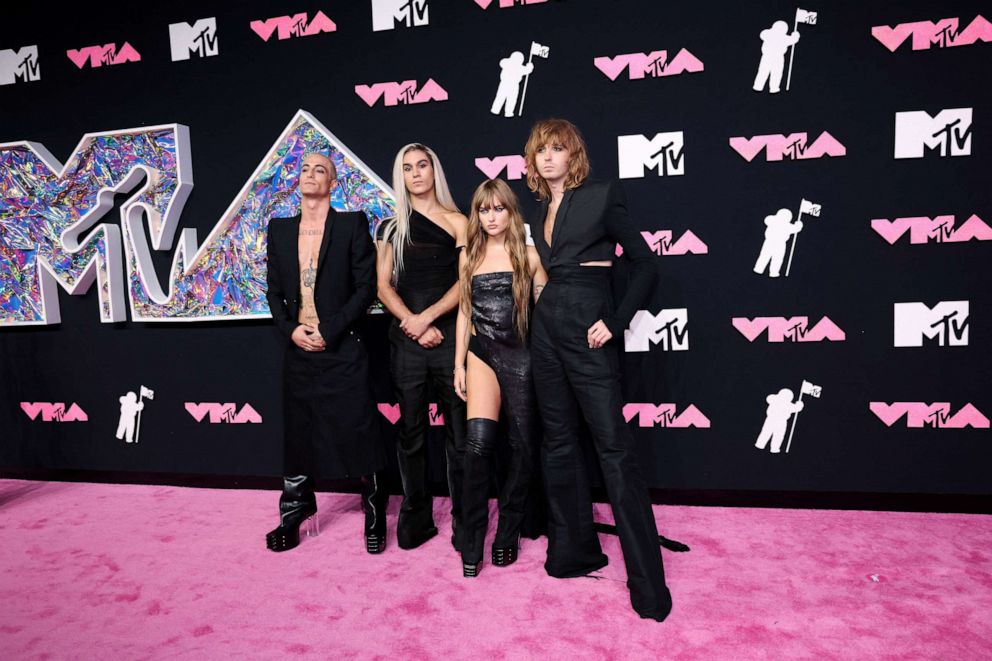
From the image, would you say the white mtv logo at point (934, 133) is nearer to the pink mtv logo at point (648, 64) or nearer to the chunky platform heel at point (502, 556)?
the pink mtv logo at point (648, 64)

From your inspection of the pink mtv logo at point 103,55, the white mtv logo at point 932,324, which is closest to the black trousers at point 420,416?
the white mtv logo at point 932,324

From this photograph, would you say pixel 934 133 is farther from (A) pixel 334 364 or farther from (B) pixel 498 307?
(A) pixel 334 364

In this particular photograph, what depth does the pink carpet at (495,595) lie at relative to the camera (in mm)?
1996

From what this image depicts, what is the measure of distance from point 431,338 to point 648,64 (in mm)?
1803

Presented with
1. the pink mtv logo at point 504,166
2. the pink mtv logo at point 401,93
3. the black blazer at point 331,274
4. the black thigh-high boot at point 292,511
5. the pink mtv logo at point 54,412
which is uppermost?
the pink mtv logo at point 401,93

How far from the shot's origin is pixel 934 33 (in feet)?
9.29

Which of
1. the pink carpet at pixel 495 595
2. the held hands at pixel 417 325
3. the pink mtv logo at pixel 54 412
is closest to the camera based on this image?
the pink carpet at pixel 495 595

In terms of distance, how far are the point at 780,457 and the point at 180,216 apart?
3.73 meters

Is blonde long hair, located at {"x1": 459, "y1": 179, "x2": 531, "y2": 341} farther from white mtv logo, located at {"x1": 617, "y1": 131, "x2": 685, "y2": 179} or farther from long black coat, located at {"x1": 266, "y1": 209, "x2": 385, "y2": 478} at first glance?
white mtv logo, located at {"x1": 617, "y1": 131, "x2": 685, "y2": 179}

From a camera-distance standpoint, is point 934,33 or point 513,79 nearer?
point 934,33

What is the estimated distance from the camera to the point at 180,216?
12.2 feet

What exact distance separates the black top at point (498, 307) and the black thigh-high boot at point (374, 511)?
96 cm

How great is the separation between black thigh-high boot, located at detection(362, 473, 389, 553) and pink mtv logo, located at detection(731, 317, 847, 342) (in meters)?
1.97

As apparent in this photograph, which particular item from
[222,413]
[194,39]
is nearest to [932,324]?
[222,413]
